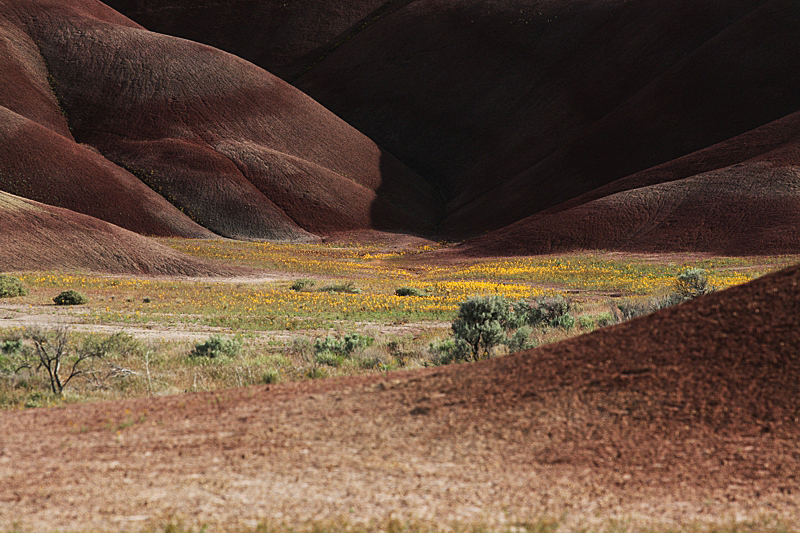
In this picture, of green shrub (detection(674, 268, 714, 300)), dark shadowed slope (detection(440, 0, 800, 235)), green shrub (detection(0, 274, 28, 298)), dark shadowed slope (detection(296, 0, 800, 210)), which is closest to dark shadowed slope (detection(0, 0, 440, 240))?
dark shadowed slope (detection(296, 0, 800, 210))

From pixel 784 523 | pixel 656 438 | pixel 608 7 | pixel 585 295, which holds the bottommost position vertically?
pixel 784 523

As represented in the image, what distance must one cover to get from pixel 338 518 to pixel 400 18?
4770 inches

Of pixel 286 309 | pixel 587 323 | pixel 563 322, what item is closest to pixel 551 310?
pixel 587 323

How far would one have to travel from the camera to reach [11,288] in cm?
2483

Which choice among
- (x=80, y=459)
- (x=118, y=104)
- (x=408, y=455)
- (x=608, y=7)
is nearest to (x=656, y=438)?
(x=408, y=455)

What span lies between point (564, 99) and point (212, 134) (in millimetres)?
46759

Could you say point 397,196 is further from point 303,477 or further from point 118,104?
point 303,477

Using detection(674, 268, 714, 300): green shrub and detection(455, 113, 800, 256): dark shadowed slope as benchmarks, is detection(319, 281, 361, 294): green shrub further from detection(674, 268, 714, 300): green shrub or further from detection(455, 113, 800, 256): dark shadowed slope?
detection(455, 113, 800, 256): dark shadowed slope

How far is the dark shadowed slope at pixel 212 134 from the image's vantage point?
240 feet

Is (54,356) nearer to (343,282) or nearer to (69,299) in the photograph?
(69,299)

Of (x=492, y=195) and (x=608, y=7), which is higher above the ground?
(x=608, y=7)

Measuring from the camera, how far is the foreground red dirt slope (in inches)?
214

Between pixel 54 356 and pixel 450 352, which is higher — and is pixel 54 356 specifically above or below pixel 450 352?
below

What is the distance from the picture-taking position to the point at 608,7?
4001 inches
